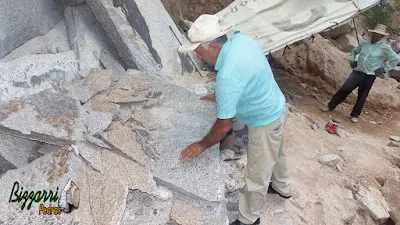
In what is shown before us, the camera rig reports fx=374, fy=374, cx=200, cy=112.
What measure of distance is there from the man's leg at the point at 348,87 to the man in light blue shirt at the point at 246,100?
10.1ft

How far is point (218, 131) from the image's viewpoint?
102 inches

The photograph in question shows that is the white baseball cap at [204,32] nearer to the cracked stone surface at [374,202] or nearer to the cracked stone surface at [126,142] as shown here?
the cracked stone surface at [126,142]

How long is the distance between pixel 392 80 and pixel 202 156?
5.19 metres

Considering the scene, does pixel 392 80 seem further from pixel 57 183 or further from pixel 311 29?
pixel 57 183

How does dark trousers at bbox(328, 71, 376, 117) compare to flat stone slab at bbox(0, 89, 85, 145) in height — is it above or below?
below

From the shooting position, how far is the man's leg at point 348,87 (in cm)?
559

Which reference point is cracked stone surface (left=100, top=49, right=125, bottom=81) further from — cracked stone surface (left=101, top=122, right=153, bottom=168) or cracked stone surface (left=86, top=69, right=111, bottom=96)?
cracked stone surface (left=101, top=122, right=153, bottom=168)

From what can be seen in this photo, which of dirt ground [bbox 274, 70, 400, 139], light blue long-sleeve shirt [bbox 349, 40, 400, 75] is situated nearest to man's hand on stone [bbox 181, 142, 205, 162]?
dirt ground [bbox 274, 70, 400, 139]

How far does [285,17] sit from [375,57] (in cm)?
141

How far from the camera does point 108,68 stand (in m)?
4.10

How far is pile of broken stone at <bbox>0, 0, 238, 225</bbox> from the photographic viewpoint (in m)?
2.79

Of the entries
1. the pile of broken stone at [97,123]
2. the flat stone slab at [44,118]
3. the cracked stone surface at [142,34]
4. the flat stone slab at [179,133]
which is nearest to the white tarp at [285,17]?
the cracked stone surface at [142,34]

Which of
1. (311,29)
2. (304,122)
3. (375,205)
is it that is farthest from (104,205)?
(311,29)

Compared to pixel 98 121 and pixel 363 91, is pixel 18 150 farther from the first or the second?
pixel 363 91
